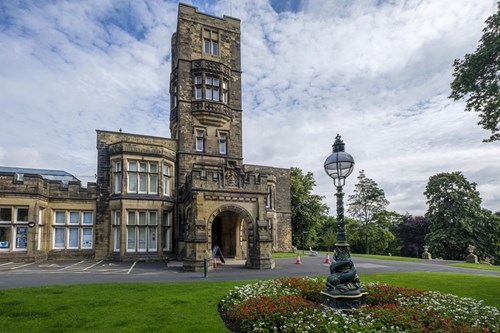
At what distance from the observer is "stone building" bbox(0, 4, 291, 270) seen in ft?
64.3

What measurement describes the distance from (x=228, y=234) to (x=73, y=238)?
11.7 metres

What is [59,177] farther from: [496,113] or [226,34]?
[496,113]

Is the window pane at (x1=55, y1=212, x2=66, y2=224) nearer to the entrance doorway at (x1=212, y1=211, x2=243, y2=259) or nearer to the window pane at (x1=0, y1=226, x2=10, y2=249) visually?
the window pane at (x1=0, y1=226, x2=10, y2=249)

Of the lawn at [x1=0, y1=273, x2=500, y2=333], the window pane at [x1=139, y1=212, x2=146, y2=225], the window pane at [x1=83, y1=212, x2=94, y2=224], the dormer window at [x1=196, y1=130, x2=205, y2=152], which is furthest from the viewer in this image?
the dormer window at [x1=196, y1=130, x2=205, y2=152]

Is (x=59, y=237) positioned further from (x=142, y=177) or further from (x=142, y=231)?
(x=142, y=177)

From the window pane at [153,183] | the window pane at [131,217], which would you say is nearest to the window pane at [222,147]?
the window pane at [153,183]

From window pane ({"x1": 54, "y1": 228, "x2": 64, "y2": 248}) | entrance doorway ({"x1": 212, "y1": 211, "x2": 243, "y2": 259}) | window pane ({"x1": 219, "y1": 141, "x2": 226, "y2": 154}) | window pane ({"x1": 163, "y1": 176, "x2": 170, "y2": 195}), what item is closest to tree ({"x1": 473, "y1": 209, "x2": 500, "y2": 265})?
entrance doorway ({"x1": 212, "y1": 211, "x2": 243, "y2": 259})

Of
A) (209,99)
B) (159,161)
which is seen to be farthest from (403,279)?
(209,99)

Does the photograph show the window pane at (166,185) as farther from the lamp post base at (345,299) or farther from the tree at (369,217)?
the tree at (369,217)

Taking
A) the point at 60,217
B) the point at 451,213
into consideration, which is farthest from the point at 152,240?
the point at 451,213

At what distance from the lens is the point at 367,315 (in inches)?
299

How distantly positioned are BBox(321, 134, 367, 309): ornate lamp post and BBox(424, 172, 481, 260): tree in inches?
1587

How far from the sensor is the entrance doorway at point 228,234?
25.6 m

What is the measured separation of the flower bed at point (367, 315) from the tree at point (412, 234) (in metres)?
47.7
